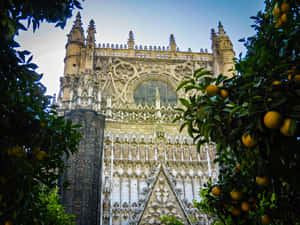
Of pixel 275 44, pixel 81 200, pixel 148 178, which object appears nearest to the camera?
pixel 275 44

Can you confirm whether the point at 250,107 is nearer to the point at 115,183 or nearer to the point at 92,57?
the point at 115,183

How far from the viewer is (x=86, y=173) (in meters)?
12.5

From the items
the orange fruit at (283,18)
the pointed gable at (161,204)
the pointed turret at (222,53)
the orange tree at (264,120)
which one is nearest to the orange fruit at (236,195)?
the orange tree at (264,120)

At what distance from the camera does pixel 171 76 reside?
19031mm

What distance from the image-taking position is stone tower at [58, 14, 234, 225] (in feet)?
40.4

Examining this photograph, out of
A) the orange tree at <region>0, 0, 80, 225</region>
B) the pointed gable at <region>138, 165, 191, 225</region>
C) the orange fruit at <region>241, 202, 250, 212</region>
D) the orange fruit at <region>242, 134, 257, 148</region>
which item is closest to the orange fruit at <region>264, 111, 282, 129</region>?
the orange fruit at <region>242, 134, 257, 148</region>

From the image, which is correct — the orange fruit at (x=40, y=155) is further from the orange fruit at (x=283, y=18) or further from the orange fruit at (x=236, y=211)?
the orange fruit at (x=283, y=18)

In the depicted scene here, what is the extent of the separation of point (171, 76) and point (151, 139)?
5829mm

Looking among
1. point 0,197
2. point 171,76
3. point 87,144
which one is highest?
point 171,76

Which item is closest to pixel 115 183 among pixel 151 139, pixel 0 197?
pixel 151 139

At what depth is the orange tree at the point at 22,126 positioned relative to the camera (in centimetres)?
299

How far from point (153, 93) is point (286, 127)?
1601 centimetres

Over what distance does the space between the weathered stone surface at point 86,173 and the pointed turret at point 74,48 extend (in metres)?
4.45

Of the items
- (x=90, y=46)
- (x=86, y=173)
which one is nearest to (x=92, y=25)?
(x=90, y=46)
